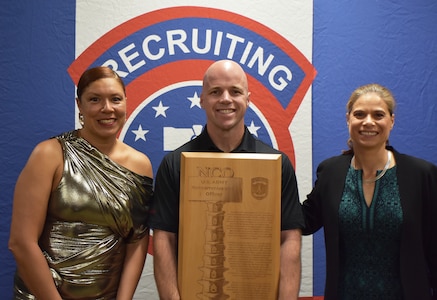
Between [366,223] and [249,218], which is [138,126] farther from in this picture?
[366,223]

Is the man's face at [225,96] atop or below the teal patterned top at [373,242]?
atop

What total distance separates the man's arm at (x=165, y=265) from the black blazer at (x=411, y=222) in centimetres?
56

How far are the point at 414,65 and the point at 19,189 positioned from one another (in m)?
1.97

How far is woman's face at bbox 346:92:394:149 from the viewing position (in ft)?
5.55

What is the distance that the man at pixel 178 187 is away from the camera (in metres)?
1.59

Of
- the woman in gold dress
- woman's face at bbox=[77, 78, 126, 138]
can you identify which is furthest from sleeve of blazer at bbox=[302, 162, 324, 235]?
woman's face at bbox=[77, 78, 126, 138]

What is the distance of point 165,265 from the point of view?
5.22ft

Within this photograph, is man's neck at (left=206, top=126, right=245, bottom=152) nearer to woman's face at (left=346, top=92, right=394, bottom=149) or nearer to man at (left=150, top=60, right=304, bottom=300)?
man at (left=150, top=60, right=304, bottom=300)

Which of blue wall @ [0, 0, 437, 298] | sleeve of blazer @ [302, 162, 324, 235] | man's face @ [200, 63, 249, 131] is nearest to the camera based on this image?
man's face @ [200, 63, 249, 131]

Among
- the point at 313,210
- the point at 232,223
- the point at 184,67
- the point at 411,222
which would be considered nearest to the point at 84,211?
the point at 232,223

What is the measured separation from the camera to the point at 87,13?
7.54ft

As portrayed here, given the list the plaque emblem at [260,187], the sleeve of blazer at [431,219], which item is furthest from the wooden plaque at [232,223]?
the sleeve of blazer at [431,219]

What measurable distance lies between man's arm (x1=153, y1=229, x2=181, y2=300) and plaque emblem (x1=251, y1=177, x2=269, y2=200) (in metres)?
0.32

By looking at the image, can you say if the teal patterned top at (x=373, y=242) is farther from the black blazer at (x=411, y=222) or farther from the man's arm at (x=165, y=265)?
the man's arm at (x=165, y=265)
